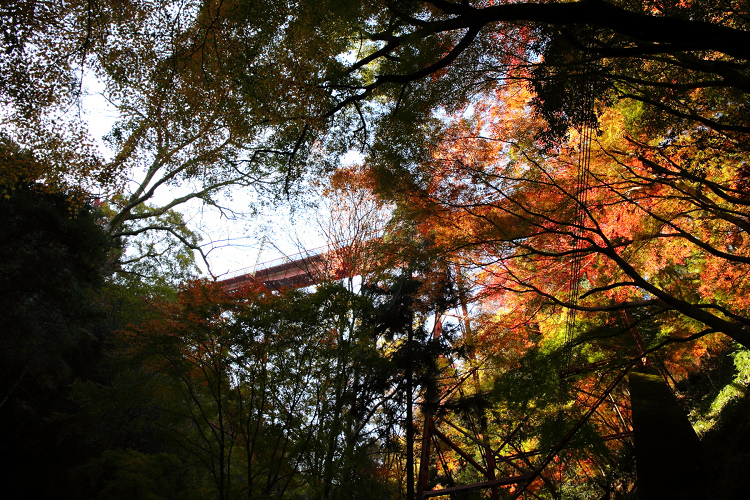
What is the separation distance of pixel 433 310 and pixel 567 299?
309cm

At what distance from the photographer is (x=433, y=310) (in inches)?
371

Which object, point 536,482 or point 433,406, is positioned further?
point 536,482

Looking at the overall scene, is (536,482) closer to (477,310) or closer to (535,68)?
(477,310)

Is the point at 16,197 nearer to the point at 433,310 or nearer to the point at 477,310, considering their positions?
the point at 433,310

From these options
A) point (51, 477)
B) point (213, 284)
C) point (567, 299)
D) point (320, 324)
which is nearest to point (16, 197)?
point (213, 284)

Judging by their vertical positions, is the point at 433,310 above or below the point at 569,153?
below

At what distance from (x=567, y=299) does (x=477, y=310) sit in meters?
3.28

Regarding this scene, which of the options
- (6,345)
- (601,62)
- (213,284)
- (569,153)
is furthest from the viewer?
(6,345)

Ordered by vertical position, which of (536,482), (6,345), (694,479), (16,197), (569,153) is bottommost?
(536,482)

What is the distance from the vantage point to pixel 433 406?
7922 millimetres

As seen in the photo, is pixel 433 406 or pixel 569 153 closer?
pixel 569 153

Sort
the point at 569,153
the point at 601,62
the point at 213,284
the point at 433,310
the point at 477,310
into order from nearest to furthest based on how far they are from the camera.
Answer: the point at 601,62
the point at 569,153
the point at 213,284
the point at 433,310
the point at 477,310

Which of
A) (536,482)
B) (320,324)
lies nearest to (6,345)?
(320,324)

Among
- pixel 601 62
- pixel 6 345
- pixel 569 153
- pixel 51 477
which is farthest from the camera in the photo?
pixel 6 345
